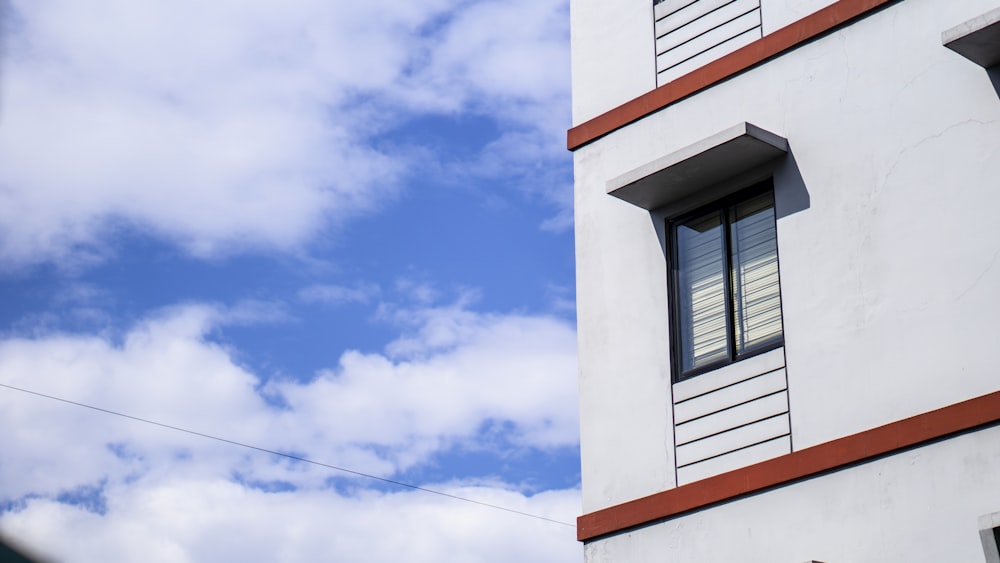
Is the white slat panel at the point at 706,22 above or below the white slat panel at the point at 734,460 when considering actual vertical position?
above

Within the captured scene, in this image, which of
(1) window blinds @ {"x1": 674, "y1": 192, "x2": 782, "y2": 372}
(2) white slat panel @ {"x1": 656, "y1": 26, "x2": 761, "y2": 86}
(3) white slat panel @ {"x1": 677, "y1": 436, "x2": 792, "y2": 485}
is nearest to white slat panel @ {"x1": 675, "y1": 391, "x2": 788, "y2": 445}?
(3) white slat panel @ {"x1": 677, "y1": 436, "x2": 792, "y2": 485}

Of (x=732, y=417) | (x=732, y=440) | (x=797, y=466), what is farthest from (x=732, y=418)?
(x=797, y=466)

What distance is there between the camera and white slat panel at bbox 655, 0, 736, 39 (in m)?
9.83

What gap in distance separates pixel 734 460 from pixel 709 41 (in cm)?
359

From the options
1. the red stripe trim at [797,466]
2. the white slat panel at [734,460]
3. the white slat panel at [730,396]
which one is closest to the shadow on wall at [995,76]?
the red stripe trim at [797,466]

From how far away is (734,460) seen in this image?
844 centimetres

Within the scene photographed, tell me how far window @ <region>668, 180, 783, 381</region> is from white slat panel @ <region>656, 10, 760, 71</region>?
55.2 inches

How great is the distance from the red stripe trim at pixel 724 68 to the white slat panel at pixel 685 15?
0.53m

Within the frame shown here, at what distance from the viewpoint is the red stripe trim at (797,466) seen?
282 inches

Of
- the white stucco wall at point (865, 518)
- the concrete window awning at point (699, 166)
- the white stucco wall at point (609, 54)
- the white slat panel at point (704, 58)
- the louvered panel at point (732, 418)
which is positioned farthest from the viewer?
the white stucco wall at point (609, 54)

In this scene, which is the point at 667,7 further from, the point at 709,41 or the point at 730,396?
the point at 730,396

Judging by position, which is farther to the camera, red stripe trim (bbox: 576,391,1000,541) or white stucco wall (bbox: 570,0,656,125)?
white stucco wall (bbox: 570,0,656,125)

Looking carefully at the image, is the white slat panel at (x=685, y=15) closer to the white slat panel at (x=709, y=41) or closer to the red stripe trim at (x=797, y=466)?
the white slat panel at (x=709, y=41)

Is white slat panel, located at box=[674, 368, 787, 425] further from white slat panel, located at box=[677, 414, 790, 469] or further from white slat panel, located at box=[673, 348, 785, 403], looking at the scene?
white slat panel, located at box=[677, 414, 790, 469]
